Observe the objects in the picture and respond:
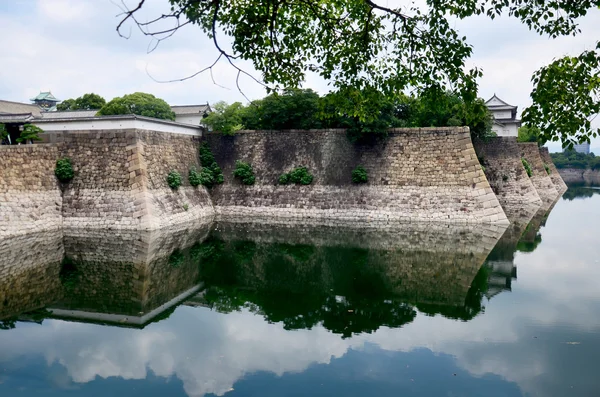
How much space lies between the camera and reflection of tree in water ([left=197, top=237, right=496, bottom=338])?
9688mm

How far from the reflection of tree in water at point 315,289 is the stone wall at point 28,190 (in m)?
6.51

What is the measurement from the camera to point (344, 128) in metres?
24.8

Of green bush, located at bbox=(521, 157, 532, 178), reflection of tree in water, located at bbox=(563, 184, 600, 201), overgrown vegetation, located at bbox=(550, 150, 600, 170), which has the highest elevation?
overgrown vegetation, located at bbox=(550, 150, 600, 170)

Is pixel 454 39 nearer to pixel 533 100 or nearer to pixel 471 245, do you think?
pixel 533 100

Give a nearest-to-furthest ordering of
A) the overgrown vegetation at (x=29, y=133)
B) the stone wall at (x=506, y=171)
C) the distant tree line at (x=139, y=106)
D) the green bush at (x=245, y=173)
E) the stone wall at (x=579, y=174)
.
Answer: the overgrown vegetation at (x=29, y=133), the green bush at (x=245, y=173), the stone wall at (x=506, y=171), the distant tree line at (x=139, y=106), the stone wall at (x=579, y=174)

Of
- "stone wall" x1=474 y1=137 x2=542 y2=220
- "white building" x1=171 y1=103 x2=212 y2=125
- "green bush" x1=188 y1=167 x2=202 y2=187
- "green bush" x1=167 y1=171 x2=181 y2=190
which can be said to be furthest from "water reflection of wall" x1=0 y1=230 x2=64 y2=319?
"stone wall" x1=474 y1=137 x2=542 y2=220

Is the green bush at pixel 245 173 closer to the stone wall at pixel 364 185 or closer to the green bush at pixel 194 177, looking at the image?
the stone wall at pixel 364 185

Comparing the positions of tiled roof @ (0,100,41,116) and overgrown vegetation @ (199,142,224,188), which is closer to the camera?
overgrown vegetation @ (199,142,224,188)

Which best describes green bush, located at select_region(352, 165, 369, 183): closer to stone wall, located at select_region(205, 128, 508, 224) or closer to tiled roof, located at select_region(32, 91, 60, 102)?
stone wall, located at select_region(205, 128, 508, 224)

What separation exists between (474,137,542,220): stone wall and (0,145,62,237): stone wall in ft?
84.1

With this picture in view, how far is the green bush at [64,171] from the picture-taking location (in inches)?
773

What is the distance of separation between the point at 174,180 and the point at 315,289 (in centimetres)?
1162

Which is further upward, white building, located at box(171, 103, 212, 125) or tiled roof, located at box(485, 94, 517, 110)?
→ tiled roof, located at box(485, 94, 517, 110)

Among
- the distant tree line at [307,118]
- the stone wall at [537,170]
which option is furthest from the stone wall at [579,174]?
the distant tree line at [307,118]
